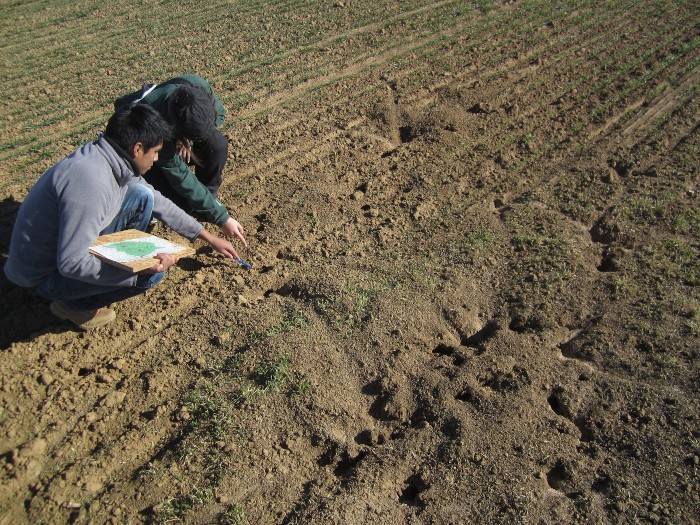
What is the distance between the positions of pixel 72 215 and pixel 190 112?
1.08 meters

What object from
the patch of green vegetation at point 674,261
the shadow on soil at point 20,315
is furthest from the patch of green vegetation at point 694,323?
the shadow on soil at point 20,315

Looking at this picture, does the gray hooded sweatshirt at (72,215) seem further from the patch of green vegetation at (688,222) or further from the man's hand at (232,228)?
the patch of green vegetation at (688,222)

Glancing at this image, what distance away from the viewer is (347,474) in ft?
10.9

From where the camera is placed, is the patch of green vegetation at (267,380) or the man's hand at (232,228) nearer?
the patch of green vegetation at (267,380)

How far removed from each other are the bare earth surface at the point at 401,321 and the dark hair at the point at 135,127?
1.36m

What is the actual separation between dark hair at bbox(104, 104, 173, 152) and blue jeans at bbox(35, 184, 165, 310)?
0.57 meters

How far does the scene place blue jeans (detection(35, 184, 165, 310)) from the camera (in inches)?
150

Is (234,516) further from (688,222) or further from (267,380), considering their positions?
(688,222)

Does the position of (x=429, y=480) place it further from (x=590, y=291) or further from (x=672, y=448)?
(x=590, y=291)

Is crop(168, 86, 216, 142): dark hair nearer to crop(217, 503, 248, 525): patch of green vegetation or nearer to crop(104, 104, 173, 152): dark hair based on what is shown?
crop(104, 104, 173, 152): dark hair

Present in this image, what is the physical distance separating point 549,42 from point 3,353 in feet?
23.3

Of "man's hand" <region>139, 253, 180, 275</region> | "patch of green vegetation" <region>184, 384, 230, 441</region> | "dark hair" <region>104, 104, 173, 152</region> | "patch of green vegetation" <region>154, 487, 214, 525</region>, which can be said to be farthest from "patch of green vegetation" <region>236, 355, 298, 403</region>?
"dark hair" <region>104, 104, 173, 152</region>

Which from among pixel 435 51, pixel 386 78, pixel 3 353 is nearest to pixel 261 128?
pixel 386 78

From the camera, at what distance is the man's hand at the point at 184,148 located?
429 cm
